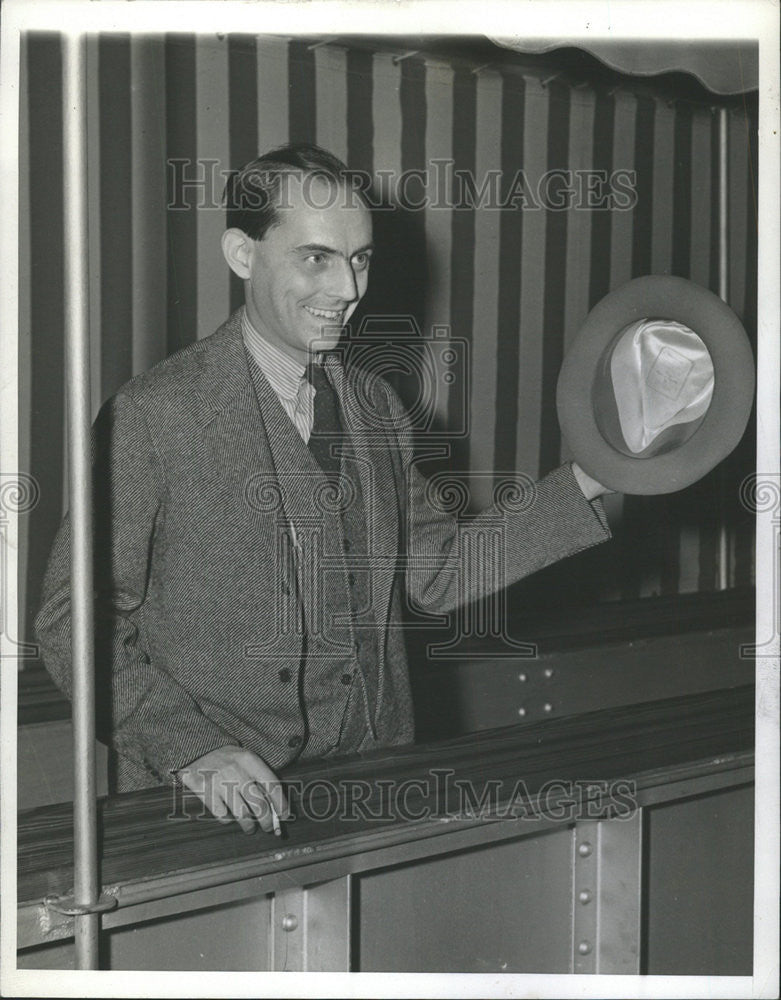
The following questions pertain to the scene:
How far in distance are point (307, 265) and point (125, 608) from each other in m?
0.43

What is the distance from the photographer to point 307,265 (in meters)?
1.21

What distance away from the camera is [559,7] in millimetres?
1010

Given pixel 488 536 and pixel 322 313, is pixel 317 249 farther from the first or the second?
pixel 488 536

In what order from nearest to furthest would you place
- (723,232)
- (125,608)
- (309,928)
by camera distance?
1. (309,928)
2. (125,608)
3. (723,232)

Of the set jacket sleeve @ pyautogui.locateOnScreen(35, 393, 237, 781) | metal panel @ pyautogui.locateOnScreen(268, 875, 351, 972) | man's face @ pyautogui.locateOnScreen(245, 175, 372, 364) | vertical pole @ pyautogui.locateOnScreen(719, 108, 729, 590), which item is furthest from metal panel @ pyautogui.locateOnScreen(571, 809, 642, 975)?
vertical pole @ pyautogui.locateOnScreen(719, 108, 729, 590)

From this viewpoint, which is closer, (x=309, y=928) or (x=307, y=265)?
(x=309, y=928)

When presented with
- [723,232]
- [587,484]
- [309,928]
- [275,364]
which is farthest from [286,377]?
[723,232]

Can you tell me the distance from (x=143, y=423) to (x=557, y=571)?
5.97 feet

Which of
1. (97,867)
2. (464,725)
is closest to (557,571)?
(464,725)

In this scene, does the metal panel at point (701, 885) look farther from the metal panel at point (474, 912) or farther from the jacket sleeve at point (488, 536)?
the jacket sleeve at point (488, 536)

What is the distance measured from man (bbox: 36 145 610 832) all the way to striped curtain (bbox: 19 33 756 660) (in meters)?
0.89

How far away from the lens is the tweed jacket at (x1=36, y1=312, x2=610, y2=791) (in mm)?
1055

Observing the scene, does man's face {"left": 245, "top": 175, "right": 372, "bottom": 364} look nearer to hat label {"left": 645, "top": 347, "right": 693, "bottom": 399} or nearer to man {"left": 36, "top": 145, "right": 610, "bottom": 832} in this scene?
man {"left": 36, "top": 145, "right": 610, "bottom": 832}

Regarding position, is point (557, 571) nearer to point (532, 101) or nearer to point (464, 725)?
point (464, 725)
